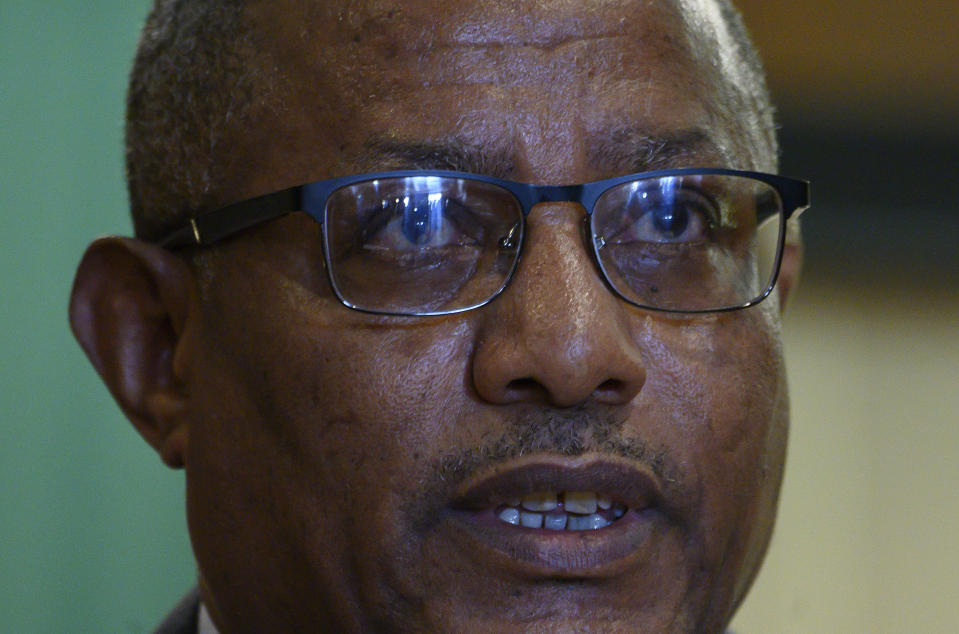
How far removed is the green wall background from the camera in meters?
2.67

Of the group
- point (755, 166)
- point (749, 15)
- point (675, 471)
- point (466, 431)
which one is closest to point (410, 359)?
point (466, 431)

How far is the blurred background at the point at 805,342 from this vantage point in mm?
2707

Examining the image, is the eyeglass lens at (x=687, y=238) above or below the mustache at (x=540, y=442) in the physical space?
above

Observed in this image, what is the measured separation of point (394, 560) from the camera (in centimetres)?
155

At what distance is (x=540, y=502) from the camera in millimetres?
1571

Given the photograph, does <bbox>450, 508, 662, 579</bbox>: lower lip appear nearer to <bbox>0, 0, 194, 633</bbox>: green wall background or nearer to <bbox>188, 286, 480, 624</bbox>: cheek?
<bbox>188, 286, 480, 624</bbox>: cheek

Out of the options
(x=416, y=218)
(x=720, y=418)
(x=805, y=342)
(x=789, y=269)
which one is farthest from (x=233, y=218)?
(x=805, y=342)

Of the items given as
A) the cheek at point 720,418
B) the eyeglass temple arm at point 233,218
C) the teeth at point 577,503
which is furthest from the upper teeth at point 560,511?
the eyeglass temple arm at point 233,218

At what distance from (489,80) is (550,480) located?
1.76ft

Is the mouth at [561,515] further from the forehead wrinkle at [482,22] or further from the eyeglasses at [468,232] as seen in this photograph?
the forehead wrinkle at [482,22]

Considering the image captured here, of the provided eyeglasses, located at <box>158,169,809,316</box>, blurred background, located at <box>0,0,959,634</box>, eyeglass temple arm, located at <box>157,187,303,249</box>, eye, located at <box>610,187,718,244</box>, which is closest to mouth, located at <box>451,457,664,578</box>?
eyeglasses, located at <box>158,169,809,316</box>

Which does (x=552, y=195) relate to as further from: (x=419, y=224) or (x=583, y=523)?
(x=583, y=523)

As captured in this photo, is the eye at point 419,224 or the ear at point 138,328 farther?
the ear at point 138,328

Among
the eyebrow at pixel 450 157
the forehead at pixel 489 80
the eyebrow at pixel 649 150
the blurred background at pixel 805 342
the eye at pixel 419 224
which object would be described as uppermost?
the forehead at pixel 489 80
